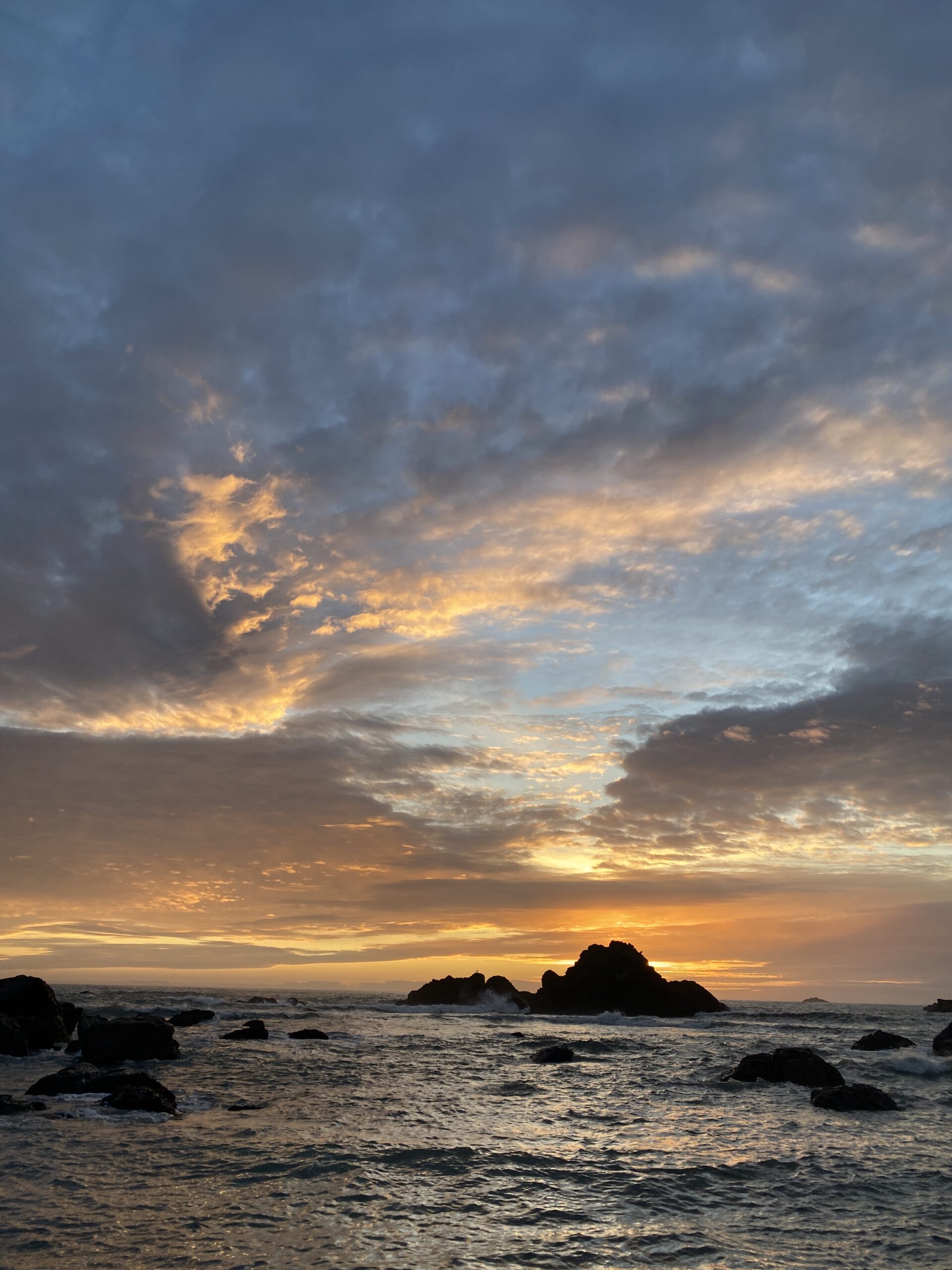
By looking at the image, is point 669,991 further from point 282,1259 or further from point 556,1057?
point 282,1259

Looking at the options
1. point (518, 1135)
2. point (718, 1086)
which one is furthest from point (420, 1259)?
point (718, 1086)

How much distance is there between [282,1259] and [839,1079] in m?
30.1

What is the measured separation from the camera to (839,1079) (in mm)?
33531

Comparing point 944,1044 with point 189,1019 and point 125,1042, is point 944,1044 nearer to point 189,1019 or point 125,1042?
point 125,1042

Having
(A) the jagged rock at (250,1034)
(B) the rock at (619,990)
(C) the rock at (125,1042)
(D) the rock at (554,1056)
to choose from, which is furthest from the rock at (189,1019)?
(B) the rock at (619,990)

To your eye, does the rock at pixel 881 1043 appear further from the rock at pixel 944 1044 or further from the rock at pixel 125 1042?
the rock at pixel 125 1042

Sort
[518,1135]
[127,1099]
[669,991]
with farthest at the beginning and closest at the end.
A: [669,991] < [127,1099] < [518,1135]

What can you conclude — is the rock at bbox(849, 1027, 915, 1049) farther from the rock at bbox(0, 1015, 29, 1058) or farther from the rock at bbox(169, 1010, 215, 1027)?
the rock at bbox(0, 1015, 29, 1058)

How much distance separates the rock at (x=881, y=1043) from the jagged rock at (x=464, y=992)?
78490 mm

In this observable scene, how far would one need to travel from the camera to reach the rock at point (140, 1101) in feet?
79.7

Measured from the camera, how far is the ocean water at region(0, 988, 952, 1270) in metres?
12.6

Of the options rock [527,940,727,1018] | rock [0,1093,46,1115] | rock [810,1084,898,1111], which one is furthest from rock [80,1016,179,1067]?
rock [527,940,727,1018]

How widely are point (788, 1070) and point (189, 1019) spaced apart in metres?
49.4

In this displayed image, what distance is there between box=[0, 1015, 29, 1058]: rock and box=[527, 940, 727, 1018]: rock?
84.8m
